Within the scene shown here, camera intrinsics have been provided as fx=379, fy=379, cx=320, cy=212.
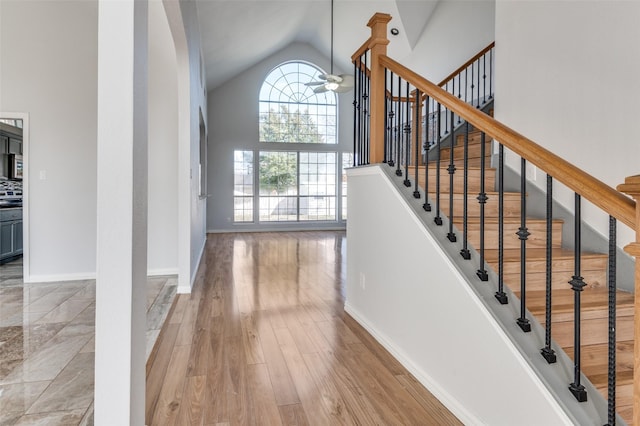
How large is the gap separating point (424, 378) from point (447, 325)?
1.28 feet

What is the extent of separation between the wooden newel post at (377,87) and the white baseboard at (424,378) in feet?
4.08

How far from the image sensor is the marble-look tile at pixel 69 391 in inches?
70.6

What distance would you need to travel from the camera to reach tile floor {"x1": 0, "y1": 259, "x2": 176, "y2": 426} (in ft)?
5.81

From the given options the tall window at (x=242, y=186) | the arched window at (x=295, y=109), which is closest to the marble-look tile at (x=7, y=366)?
the tall window at (x=242, y=186)

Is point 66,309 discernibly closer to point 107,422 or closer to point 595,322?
point 107,422

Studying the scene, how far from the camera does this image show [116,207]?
4.40 ft

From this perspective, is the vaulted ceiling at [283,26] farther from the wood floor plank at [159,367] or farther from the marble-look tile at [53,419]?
the marble-look tile at [53,419]

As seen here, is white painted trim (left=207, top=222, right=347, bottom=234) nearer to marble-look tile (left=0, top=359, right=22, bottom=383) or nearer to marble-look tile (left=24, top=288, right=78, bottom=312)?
marble-look tile (left=24, top=288, right=78, bottom=312)

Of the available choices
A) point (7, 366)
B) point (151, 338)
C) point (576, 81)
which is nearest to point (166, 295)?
point (151, 338)

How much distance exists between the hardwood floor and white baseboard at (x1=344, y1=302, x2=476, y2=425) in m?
0.03

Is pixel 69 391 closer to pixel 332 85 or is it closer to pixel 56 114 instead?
pixel 56 114

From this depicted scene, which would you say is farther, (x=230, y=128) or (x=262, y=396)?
(x=230, y=128)

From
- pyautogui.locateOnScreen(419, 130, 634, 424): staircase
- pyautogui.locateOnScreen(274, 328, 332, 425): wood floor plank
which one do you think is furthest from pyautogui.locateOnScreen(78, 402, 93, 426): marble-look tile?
pyautogui.locateOnScreen(419, 130, 634, 424): staircase

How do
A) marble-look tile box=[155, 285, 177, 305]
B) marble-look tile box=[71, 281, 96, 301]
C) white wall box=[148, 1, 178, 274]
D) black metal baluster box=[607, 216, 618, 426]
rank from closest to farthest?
black metal baluster box=[607, 216, 618, 426] → marble-look tile box=[155, 285, 177, 305] → marble-look tile box=[71, 281, 96, 301] → white wall box=[148, 1, 178, 274]
